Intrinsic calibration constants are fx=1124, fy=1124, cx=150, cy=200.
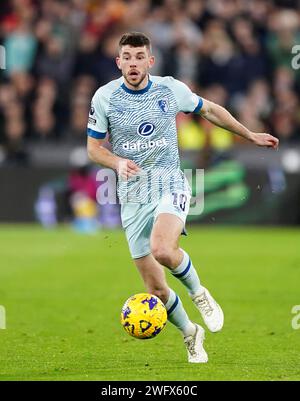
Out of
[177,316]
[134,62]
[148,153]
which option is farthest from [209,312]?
[134,62]

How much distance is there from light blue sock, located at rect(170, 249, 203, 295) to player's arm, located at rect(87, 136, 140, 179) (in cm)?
77

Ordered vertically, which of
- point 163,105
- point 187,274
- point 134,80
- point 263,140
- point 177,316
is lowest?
point 177,316

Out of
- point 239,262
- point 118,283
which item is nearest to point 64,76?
point 239,262

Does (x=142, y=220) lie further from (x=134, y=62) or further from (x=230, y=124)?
(x=134, y=62)

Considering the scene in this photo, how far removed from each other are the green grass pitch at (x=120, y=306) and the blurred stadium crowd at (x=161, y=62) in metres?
1.88

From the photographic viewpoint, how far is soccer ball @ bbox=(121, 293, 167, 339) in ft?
26.8

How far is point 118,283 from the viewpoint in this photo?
13.8 metres

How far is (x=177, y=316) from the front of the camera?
343 inches

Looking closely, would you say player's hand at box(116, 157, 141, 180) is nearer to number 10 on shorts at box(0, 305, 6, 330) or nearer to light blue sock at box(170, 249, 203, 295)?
light blue sock at box(170, 249, 203, 295)

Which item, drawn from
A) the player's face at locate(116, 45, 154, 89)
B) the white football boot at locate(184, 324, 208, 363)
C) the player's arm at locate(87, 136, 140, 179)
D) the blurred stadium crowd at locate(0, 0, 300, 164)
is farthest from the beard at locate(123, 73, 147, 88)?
the blurred stadium crowd at locate(0, 0, 300, 164)

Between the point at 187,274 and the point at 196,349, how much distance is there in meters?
0.58

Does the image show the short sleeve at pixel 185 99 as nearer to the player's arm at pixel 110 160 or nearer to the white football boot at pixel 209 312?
the player's arm at pixel 110 160

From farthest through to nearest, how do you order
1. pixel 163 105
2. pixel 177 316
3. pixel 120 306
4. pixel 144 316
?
1. pixel 120 306
2. pixel 163 105
3. pixel 177 316
4. pixel 144 316
